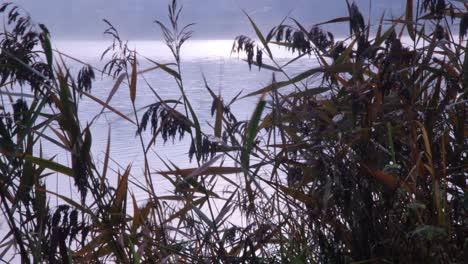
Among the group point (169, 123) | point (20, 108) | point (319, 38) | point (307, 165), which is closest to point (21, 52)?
point (20, 108)

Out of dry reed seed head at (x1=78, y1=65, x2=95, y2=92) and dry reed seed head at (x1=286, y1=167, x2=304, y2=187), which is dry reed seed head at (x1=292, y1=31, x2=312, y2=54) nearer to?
dry reed seed head at (x1=286, y1=167, x2=304, y2=187)

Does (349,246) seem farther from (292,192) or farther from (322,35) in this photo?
(322,35)

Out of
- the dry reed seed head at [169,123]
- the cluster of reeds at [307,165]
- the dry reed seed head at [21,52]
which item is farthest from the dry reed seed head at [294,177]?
the dry reed seed head at [21,52]

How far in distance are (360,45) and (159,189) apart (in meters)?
1.39

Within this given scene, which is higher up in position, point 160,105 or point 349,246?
point 160,105

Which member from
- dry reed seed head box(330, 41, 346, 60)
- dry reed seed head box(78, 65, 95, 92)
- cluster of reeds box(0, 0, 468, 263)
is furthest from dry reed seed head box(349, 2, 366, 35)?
dry reed seed head box(78, 65, 95, 92)

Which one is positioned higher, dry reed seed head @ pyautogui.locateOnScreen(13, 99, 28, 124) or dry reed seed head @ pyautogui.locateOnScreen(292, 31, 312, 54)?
dry reed seed head @ pyautogui.locateOnScreen(292, 31, 312, 54)

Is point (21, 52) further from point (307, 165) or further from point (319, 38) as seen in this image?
point (319, 38)

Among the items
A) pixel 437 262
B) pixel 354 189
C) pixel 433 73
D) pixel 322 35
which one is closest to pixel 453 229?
pixel 437 262

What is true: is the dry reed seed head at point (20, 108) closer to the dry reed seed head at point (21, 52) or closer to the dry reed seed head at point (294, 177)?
the dry reed seed head at point (21, 52)

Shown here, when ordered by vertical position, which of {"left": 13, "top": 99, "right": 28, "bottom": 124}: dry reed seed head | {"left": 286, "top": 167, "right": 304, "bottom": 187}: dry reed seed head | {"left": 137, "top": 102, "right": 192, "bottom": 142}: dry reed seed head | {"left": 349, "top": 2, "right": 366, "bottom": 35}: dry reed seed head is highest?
{"left": 349, "top": 2, "right": 366, "bottom": 35}: dry reed seed head

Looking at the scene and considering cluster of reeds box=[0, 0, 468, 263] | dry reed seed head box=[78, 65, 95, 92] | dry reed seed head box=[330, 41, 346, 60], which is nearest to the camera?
cluster of reeds box=[0, 0, 468, 263]

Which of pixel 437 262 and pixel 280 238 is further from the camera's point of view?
pixel 280 238

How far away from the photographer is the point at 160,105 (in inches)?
43.4
